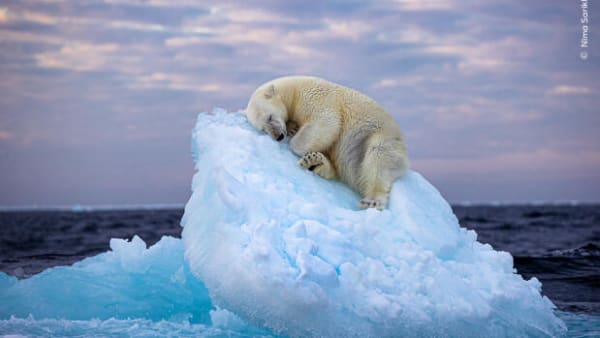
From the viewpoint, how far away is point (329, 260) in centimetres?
555

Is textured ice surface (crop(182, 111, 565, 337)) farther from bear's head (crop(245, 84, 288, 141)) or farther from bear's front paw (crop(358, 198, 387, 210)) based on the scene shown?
bear's head (crop(245, 84, 288, 141))

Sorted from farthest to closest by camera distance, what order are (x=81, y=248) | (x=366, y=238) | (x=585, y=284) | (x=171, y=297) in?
(x=81, y=248)
(x=585, y=284)
(x=171, y=297)
(x=366, y=238)

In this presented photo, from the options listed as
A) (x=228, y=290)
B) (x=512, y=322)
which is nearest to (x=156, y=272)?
(x=228, y=290)

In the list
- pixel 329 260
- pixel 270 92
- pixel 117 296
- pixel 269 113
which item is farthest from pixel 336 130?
pixel 117 296

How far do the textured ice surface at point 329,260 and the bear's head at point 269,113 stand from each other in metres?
0.24

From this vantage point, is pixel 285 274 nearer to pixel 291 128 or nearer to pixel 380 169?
pixel 380 169

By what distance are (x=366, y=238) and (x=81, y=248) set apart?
21.5m

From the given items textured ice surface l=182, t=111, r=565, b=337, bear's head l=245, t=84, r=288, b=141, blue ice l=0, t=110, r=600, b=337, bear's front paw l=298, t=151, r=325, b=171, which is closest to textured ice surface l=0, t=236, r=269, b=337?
blue ice l=0, t=110, r=600, b=337

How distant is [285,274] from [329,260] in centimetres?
52

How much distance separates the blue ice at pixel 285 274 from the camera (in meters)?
5.33

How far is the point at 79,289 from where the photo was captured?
24.3 ft

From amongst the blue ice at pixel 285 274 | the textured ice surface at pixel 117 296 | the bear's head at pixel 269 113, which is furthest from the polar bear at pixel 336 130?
the textured ice surface at pixel 117 296

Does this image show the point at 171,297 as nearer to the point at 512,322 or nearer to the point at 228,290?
the point at 228,290

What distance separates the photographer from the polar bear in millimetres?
6941
